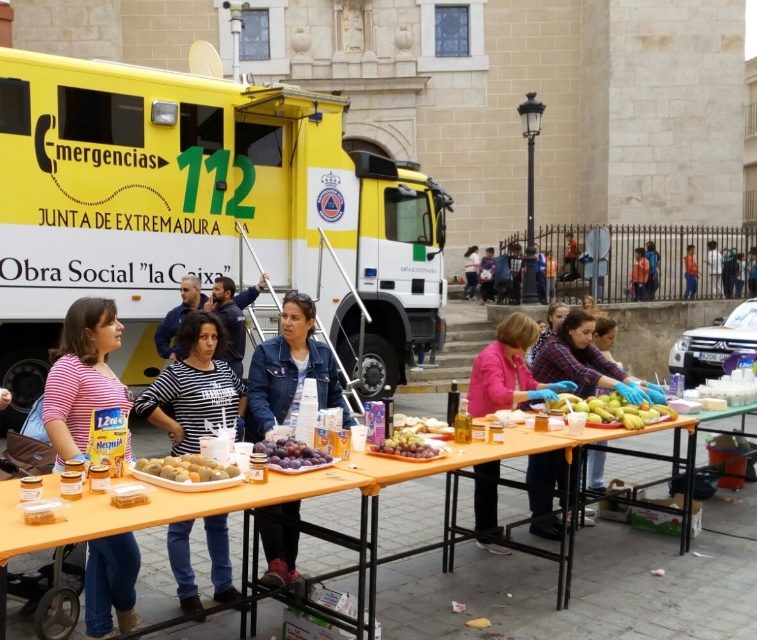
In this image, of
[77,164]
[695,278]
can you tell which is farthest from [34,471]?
[695,278]

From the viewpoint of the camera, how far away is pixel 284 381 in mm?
4641

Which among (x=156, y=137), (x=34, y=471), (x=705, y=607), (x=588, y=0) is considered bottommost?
(x=705, y=607)

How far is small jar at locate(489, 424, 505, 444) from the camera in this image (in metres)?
4.85

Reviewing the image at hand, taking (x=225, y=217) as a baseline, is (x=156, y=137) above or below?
above

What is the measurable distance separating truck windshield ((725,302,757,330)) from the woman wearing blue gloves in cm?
773

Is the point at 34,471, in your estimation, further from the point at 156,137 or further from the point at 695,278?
the point at 695,278

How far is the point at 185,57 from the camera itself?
22.0 m

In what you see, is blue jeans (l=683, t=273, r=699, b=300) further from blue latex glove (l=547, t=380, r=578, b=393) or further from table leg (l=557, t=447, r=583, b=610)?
table leg (l=557, t=447, r=583, b=610)

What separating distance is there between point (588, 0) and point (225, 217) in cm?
1653

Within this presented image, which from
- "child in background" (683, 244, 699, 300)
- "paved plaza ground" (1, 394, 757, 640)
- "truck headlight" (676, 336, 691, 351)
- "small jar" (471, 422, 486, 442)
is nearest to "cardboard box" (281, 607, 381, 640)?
"paved plaza ground" (1, 394, 757, 640)

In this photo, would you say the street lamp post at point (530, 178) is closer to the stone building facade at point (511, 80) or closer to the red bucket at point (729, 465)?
the stone building facade at point (511, 80)

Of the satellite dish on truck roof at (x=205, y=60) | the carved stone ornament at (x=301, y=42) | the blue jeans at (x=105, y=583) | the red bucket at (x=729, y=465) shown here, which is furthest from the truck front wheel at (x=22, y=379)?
the carved stone ornament at (x=301, y=42)

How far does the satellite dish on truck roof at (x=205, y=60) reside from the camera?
35.8 ft

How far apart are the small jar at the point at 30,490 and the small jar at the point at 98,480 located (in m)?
0.23
